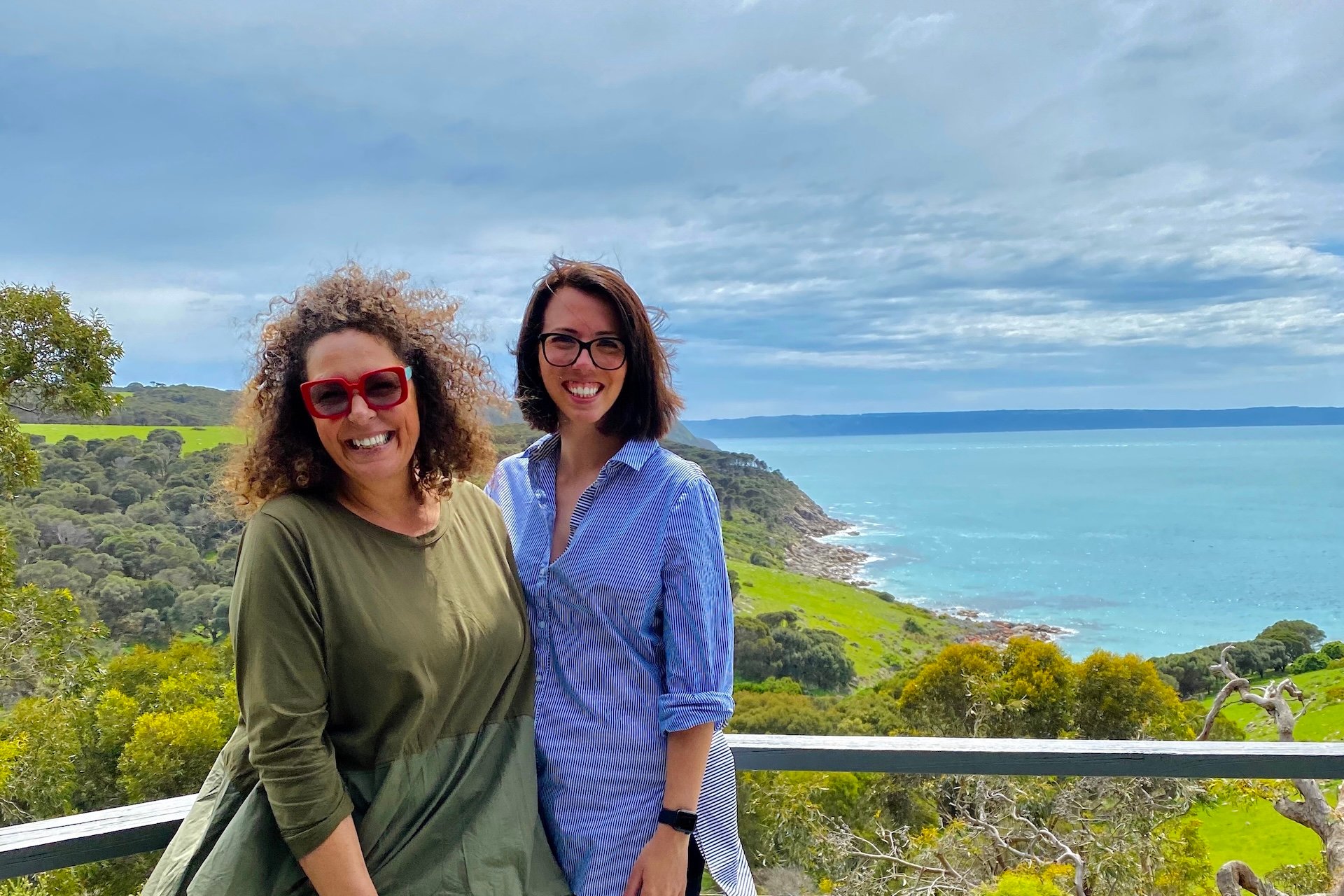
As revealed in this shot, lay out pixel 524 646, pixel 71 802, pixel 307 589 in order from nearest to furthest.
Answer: pixel 307 589 < pixel 524 646 < pixel 71 802

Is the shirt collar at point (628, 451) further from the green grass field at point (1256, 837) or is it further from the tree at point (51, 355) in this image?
the tree at point (51, 355)

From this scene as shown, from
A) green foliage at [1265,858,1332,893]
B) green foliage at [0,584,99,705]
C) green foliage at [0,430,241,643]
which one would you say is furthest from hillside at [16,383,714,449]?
green foliage at [1265,858,1332,893]

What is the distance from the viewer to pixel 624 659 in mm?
1573

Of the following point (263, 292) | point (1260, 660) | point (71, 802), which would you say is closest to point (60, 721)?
point (71, 802)

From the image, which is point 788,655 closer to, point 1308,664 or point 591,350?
point 1308,664

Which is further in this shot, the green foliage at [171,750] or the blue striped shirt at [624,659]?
the green foliage at [171,750]

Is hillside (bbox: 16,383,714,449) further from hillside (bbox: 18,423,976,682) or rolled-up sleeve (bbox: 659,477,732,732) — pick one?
rolled-up sleeve (bbox: 659,477,732,732)

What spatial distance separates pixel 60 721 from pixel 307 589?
1212cm

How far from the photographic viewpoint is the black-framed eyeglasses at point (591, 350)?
1.65m

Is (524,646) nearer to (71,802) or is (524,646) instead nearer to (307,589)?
(307,589)

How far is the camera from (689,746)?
5.08 feet

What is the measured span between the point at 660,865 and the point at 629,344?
101 cm

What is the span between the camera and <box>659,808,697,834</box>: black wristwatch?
1.54m

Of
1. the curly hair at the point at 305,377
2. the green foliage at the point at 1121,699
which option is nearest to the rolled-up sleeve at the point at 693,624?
the curly hair at the point at 305,377
